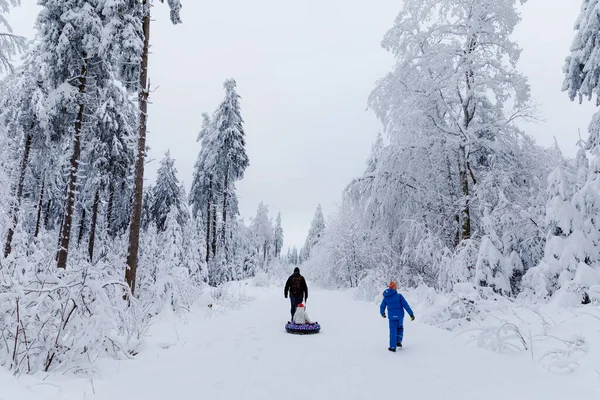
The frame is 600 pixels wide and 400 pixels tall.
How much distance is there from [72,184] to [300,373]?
1215 cm

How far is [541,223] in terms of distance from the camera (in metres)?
11.0

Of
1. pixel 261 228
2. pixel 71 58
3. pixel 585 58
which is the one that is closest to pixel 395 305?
pixel 585 58

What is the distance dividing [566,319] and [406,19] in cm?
1199

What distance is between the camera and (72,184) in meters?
13.9

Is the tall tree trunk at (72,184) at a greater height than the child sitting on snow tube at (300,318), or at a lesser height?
greater

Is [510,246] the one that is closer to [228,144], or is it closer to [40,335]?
[40,335]

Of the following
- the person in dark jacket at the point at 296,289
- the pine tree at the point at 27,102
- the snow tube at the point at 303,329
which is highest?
the pine tree at the point at 27,102

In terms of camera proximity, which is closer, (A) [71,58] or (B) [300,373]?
(B) [300,373]

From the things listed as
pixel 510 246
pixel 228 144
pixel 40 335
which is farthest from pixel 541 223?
pixel 228 144

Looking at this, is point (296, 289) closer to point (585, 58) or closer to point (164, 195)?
point (585, 58)

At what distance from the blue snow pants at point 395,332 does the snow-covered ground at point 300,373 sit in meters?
0.23

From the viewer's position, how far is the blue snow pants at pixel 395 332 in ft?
26.1

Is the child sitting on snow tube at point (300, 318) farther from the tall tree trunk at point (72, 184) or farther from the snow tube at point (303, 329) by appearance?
the tall tree trunk at point (72, 184)

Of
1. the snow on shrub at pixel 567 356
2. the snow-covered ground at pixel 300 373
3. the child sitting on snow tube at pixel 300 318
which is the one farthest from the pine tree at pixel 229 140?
the snow on shrub at pixel 567 356
